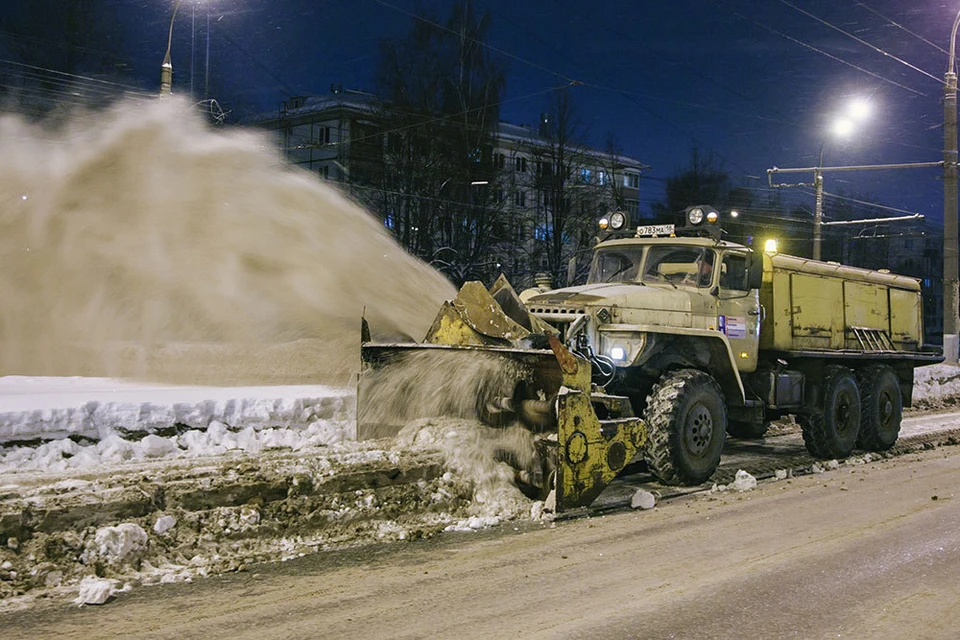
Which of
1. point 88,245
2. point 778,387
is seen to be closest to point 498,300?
point 778,387

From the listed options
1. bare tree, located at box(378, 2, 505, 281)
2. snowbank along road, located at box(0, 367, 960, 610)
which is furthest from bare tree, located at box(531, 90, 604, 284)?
snowbank along road, located at box(0, 367, 960, 610)

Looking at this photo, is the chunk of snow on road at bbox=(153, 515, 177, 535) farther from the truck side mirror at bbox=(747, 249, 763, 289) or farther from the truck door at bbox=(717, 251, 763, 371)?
the truck side mirror at bbox=(747, 249, 763, 289)

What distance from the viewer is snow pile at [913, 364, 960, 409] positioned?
63.5 ft

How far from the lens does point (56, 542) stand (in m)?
5.45

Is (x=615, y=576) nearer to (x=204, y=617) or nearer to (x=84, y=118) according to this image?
(x=204, y=617)

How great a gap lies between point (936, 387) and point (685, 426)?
15062 millimetres

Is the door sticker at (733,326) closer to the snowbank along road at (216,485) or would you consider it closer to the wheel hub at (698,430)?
the wheel hub at (698,430)

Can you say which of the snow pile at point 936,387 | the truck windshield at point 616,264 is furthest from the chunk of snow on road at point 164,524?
the snow pile at point 936,387

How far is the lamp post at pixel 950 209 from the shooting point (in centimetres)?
2291

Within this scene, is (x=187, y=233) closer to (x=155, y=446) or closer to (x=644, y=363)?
(x=155, y=446)

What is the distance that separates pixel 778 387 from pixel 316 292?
591 centimetres

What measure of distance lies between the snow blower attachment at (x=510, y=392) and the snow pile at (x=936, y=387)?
1422 centimetres

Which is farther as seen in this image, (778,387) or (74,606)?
(778,387)

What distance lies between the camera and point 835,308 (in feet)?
39.8
